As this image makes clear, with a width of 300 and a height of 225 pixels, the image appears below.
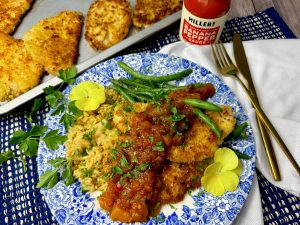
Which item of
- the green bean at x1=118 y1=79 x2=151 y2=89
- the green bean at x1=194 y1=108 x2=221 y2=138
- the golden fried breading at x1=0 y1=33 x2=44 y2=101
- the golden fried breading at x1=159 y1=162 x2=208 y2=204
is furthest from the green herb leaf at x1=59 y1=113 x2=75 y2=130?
the green bean at x1=194 y1=108 x2=221 y2=138

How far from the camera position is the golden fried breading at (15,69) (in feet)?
9.45

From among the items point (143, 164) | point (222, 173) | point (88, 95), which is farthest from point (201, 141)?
point (88, 95)

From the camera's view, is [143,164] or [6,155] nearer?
[143,164]

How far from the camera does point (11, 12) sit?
3.34m

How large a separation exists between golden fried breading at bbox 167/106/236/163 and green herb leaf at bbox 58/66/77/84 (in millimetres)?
968

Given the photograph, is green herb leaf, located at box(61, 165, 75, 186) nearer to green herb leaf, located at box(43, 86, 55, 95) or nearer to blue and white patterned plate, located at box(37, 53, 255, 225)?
blue and white patterned plate, located at box(37, 53, 255, 225)

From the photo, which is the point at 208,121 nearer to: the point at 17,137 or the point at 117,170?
the point at 117,170

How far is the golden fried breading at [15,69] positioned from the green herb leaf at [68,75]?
32 centimetres

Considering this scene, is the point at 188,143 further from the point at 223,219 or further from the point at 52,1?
the point at 52,1

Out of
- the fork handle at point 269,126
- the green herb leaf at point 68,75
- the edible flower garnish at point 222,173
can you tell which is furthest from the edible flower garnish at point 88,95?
the fork handle at point 269,126

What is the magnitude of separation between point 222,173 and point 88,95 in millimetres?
1016

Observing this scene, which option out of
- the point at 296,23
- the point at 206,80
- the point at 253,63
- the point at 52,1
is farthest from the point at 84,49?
the point at 296,23

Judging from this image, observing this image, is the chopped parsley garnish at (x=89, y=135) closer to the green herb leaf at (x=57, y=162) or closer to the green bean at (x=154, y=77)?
the green herb leaf at (x=57, y=162)

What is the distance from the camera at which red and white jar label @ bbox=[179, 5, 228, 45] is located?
2.90 metres
